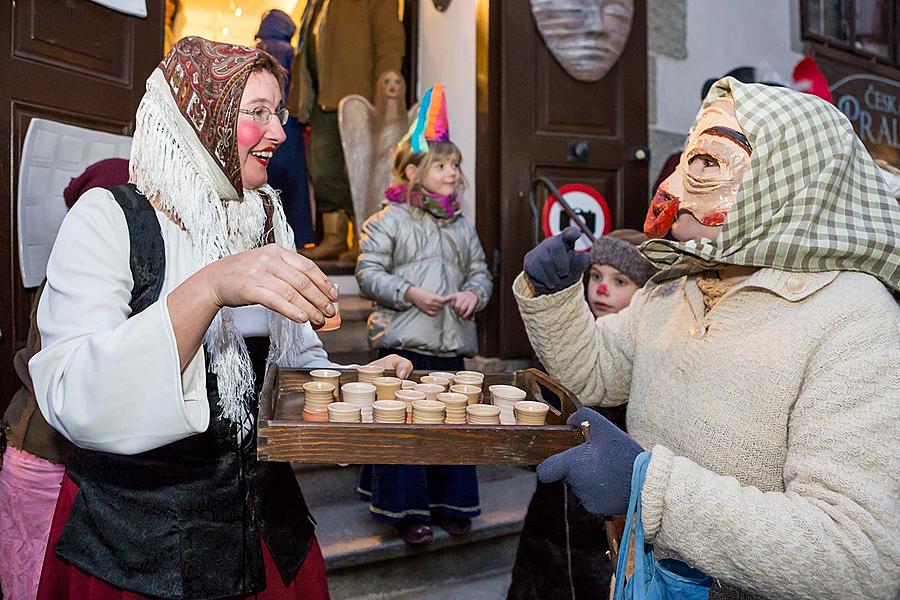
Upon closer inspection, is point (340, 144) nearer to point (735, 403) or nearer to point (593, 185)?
point (593, 185)

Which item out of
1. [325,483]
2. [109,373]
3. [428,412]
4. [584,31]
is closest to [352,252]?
[584,31]

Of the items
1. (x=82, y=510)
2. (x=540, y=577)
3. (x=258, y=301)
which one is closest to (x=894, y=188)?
(x=540, y=577)

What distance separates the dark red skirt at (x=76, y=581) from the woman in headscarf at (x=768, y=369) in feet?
2.50

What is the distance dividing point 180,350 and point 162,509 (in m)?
0.44

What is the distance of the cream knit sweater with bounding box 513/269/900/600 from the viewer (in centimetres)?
112

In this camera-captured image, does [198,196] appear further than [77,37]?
No

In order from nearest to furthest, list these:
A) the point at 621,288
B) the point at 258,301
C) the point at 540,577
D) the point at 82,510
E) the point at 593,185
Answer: the point at 258,301
the point at 82,510
the point at 540,577
the point at 621,288
the point at 593,185

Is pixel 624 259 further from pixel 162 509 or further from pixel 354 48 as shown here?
pixel 354 48

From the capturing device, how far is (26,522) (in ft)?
7.02

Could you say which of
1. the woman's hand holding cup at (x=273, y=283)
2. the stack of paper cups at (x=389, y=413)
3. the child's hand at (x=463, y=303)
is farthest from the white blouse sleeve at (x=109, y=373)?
the child's hand at (x=463, y=303)

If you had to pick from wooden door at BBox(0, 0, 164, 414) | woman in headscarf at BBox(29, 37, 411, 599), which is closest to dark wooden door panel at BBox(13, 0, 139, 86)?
wooden door at BBox(0, 0, 164, 414)

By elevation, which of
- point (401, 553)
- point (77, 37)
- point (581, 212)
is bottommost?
point (401, 553)

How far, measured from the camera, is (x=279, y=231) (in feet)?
5.97

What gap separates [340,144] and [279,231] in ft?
12.9
